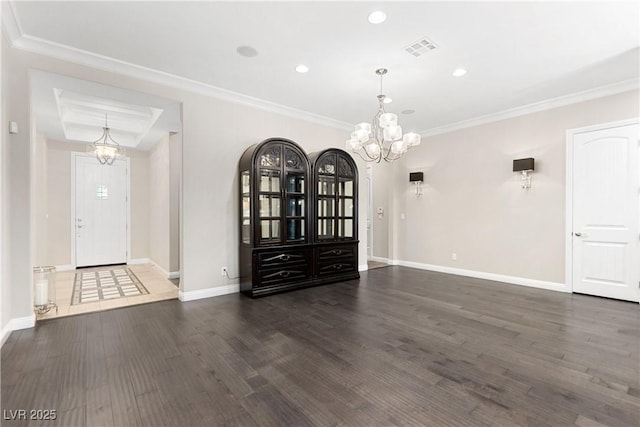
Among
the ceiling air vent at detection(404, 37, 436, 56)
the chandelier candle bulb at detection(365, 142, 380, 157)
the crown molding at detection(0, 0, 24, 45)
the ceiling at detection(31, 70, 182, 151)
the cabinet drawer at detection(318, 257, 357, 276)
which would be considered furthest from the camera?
the cabinet drawer at detection(318, 257, 357, 276)

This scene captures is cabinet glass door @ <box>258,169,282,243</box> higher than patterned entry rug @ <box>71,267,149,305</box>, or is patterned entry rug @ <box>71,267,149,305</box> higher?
cabinet glass door @ <box>258,169,282,243</box>

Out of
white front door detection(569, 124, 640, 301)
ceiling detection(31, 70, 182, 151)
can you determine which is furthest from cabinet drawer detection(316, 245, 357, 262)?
white front door detection(569, 124, 640, 301)

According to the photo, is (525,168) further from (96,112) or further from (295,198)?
(96,112)

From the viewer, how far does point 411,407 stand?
6.14 feet

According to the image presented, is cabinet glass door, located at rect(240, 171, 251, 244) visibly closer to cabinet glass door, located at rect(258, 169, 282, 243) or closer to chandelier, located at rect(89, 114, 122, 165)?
cabinet glass door, located at rect(258, 169, 282, 243)

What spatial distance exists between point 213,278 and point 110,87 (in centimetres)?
282

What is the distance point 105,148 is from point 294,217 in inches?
165

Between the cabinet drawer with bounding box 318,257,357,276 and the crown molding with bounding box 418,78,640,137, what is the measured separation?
3.41 m

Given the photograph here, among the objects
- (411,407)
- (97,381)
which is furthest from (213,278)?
(411,407)

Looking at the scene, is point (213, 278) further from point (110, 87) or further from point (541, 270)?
point (541, 270)

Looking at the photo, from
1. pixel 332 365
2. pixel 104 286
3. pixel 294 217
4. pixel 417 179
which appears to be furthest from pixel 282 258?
pixel 417 179

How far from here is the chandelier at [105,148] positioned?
5777 mm

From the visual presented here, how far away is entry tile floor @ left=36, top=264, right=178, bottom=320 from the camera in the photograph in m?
3.71

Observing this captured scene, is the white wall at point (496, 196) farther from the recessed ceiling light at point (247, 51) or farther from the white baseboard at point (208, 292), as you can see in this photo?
the recessed ceiling light at point (247, 51)
